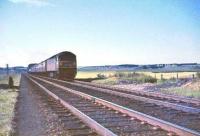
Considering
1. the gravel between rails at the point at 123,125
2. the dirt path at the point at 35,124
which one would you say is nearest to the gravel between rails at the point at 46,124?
the dirt path at the point at 35,124

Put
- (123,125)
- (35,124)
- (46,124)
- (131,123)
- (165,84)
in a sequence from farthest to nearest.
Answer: (165,84), (35,124), (46,124), (131,123), (123,125)

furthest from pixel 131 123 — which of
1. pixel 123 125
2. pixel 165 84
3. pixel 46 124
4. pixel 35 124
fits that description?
pixel 165 84

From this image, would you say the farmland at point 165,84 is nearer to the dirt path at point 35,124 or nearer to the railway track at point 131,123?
the railway track at point 131,123

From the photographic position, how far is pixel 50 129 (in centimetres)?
1038

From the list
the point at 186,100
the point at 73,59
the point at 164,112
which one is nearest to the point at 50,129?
the point at 164,112

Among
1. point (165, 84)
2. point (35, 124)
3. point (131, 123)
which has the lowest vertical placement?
point (35, 124)

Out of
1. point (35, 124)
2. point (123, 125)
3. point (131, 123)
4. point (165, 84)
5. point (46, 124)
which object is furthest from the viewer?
point (165, 84)

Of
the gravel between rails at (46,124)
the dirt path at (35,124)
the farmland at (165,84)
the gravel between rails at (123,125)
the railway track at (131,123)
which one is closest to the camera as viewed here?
the railway track at (131,123)

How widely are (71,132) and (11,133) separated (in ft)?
5.62

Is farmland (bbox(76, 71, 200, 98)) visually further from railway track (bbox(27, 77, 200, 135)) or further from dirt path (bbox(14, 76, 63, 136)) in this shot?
dirt path (bbox(14, 76, 63, 136))

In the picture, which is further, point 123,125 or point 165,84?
point 165,84

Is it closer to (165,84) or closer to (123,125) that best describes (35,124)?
(123,125)

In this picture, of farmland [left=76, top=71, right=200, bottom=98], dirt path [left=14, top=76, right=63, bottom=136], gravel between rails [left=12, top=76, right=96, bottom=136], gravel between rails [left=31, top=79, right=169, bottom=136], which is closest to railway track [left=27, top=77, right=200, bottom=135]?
gravel between rails [left=31, top=79, right=169, bottom=136]

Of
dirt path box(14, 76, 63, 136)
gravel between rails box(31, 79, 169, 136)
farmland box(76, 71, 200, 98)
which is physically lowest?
dirt path box(14, 76, 63, 136)
